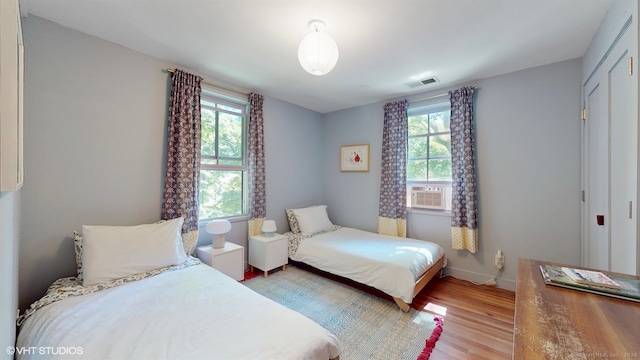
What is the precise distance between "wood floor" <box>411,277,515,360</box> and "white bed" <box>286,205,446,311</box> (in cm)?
20

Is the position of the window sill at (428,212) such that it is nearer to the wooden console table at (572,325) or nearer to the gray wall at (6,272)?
the wooden console table at (572,325)

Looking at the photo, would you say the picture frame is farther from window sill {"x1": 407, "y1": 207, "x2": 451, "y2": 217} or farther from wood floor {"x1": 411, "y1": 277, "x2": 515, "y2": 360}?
wood floor {"x1": 411, "y1": 277, "x2": 515, "y2": 360}

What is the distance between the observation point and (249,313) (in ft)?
4.79

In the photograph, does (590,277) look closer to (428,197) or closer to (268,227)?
(428,197)

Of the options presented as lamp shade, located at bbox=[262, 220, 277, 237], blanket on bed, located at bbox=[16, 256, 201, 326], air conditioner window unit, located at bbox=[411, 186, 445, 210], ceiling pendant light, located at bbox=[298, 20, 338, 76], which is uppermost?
ceiling pendant light, located at bbox=[298, 20, 338, 76]

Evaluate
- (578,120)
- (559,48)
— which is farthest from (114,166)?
(578,120)

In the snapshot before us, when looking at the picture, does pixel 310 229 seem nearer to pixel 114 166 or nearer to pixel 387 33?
pixel 114 166

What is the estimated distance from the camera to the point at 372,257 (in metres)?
2.60

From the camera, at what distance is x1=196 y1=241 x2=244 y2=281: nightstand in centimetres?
255

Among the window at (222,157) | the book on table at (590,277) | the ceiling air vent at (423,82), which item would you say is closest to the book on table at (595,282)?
the book on table at (590,277)

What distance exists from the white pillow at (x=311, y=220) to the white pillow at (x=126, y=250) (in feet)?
5.56

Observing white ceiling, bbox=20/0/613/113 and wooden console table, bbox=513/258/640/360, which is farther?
white ceiling, bbox=20/0/613/113

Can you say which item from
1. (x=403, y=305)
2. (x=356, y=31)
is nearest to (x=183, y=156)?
(x=356, y=31)

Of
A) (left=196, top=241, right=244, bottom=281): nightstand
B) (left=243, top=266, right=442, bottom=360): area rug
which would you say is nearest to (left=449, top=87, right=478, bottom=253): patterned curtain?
(left=243, top=266, right=442, bottom=360): area rug
